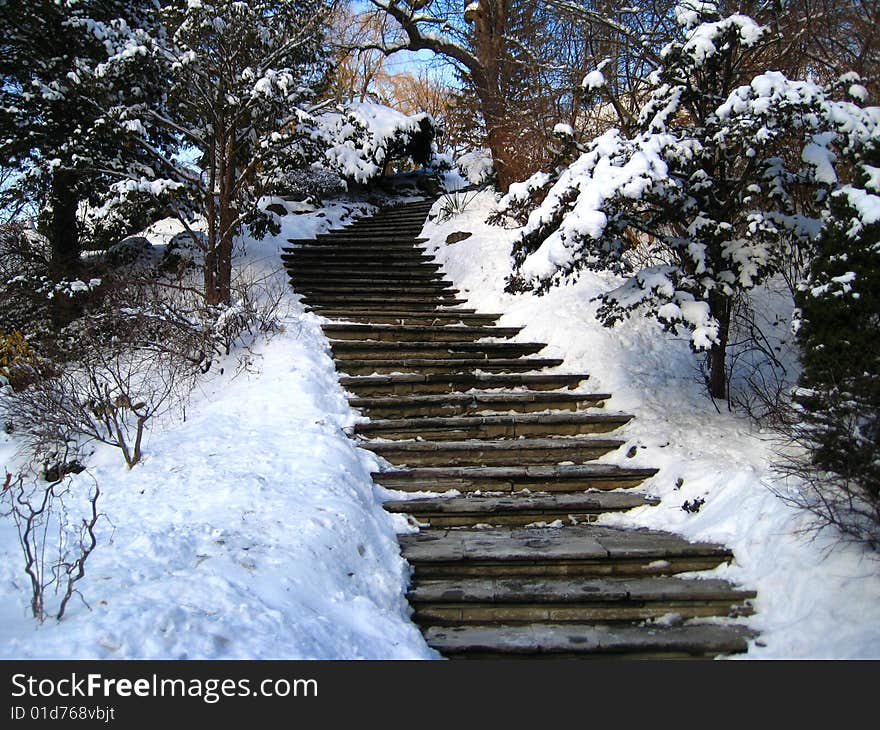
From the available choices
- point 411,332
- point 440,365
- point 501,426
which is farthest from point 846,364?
point 411,332

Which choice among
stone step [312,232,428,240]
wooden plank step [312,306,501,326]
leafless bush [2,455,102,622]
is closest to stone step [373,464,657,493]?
leafless bush [2,455,102,622]

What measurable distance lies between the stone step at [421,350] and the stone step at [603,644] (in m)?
4.11

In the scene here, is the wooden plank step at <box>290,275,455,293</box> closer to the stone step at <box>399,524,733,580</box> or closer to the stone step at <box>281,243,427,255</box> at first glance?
the stone step at <box>281,243,427,255</box>

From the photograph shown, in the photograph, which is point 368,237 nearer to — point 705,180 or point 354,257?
point 354,257

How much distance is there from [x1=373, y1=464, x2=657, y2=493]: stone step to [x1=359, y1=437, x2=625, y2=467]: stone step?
26cm

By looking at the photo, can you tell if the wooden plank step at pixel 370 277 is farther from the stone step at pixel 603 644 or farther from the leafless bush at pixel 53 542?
the stone step at pixel 603 644

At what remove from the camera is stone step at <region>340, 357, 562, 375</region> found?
7055mm

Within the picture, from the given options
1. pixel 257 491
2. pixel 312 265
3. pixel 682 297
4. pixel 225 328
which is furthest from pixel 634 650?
pixel 312 265

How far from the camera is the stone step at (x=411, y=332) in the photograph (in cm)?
784

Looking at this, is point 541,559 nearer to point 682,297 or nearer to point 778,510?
point 778,510

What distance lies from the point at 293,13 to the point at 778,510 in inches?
326

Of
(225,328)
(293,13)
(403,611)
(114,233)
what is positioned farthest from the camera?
(114,233)

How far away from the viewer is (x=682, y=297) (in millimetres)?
5480

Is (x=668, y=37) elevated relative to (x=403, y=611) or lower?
elevated
